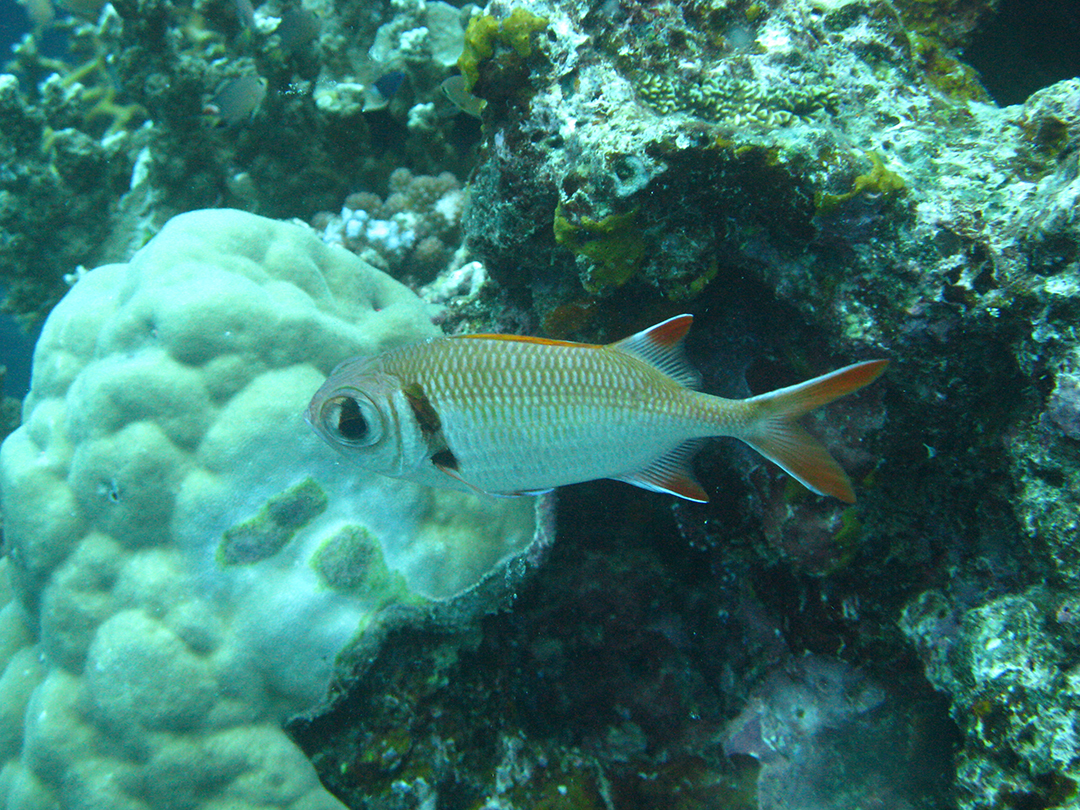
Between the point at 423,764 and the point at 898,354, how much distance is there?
9.86 ft

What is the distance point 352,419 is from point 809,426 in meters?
1.94

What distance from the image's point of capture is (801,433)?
1.94m

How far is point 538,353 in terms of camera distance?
6.42ft

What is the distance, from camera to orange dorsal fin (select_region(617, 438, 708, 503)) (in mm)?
2064

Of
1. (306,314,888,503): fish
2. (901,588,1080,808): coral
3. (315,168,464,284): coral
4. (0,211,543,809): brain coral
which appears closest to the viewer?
(901,588,1080,808): coral

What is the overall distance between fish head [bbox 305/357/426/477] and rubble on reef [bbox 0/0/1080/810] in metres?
1.02

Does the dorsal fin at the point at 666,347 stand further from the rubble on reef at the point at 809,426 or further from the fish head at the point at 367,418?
the fish head at the point at 367,418

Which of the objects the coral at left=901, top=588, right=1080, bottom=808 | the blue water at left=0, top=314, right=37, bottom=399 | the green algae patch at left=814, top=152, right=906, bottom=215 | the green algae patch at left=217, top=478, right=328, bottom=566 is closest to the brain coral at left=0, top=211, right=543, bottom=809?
the green algae patch at left=217, top=478, right=328, bottom=566

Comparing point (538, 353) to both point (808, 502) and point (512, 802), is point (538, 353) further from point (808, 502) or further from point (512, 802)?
point (512, 802)

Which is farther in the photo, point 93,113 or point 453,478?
point 93,113

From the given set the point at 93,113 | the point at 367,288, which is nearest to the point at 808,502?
the point at 367,288

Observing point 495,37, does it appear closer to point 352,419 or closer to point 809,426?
point 352,419

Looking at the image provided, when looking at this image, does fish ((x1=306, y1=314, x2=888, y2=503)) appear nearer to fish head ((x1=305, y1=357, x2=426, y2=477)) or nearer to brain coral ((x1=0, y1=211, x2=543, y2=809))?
fish head ((x1=305, y1=357, x2=426, y2=477))

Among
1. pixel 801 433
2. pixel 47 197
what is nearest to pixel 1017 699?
pixel 801 433
